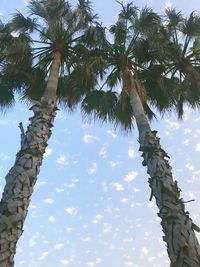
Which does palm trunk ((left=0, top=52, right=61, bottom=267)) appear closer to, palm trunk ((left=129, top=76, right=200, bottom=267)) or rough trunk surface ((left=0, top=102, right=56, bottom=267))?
rough trunk surface ((left=0, top=102, right=56, bottom=267))

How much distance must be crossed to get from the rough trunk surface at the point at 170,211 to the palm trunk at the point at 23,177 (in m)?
2.58

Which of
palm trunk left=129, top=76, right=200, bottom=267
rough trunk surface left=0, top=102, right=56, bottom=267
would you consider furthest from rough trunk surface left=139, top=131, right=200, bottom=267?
rough trunk surface left=0, top=102, right=56, bottom=267

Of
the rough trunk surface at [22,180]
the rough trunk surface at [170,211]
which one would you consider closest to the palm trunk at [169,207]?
the rough trunk surface at [170,211]

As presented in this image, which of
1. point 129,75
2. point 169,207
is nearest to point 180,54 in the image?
point 129,75

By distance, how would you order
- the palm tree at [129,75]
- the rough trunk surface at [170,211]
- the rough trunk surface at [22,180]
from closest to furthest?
the rough trunk surface at [170,211]
the rough trunk surface at [22,180]
the palm tree at [129,75]

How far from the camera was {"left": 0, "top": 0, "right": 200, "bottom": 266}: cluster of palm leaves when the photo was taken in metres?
13.3

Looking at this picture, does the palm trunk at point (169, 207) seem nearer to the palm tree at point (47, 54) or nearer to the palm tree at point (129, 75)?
the palm tree at point (129, 75)

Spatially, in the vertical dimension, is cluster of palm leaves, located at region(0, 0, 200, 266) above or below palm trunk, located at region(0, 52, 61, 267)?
above

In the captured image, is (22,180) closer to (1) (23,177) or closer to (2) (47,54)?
(1) (23,177)

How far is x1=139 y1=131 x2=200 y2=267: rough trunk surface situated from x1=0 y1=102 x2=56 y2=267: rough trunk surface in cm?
258

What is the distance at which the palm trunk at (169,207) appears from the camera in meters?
6.82

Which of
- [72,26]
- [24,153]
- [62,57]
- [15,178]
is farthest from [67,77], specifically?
[15,178]

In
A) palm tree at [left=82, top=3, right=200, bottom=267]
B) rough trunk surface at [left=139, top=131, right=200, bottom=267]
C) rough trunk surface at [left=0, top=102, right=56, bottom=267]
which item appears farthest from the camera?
palm tree at [left=82, top=3, right=200, bottom=267]

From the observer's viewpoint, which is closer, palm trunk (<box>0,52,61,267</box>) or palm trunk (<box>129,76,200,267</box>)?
palm trunk (<box>129,76,200,267</box>)
